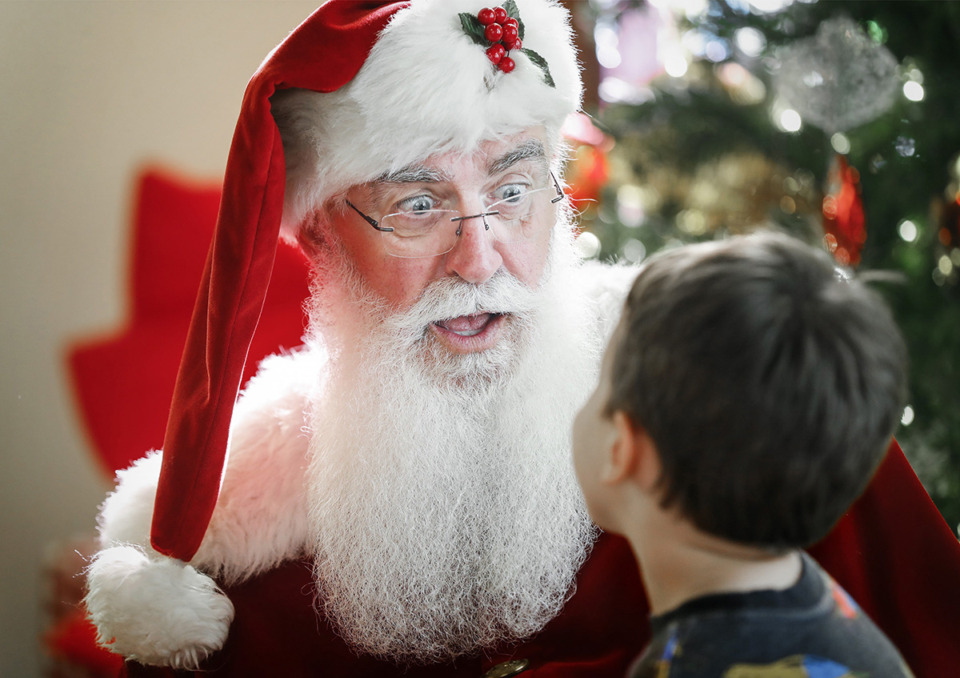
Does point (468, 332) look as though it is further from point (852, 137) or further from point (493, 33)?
point (852, 137)

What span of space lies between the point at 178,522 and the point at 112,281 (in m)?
1.30

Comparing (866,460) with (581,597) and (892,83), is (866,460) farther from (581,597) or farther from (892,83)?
(892,83)

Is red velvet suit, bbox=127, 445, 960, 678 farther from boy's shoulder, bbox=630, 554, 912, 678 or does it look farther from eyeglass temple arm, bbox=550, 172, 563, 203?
eyeglass temple arm, bbox=550, 172, 563, 203

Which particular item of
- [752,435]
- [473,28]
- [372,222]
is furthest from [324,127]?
[752,435]

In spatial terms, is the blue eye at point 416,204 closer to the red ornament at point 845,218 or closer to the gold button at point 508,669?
the gold button at point 508,669

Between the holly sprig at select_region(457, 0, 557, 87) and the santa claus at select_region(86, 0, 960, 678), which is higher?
the holly sprig at select_region(457, 0, 557, 87)

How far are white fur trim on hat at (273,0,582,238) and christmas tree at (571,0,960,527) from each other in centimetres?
87

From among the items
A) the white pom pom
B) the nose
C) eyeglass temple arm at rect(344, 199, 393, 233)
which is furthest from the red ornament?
the white pom pom

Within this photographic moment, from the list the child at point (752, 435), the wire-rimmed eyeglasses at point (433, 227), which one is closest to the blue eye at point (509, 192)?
the wire-rimmed eyeglasses at point (433, 227)

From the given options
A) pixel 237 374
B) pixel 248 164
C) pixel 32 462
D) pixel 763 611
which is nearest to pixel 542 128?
pixel 248 164

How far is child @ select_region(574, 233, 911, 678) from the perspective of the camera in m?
0.87

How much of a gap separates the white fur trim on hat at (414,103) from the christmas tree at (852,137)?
34.2 inches

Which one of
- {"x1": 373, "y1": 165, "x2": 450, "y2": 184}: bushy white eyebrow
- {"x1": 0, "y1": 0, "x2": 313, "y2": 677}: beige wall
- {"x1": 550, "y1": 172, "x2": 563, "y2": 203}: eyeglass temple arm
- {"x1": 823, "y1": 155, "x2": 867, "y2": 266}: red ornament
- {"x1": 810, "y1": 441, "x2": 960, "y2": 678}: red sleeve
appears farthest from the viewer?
{"x1": 823, "y1": 155, "x2": 867, "y2": 266}: red ornament

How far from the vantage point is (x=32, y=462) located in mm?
2332
